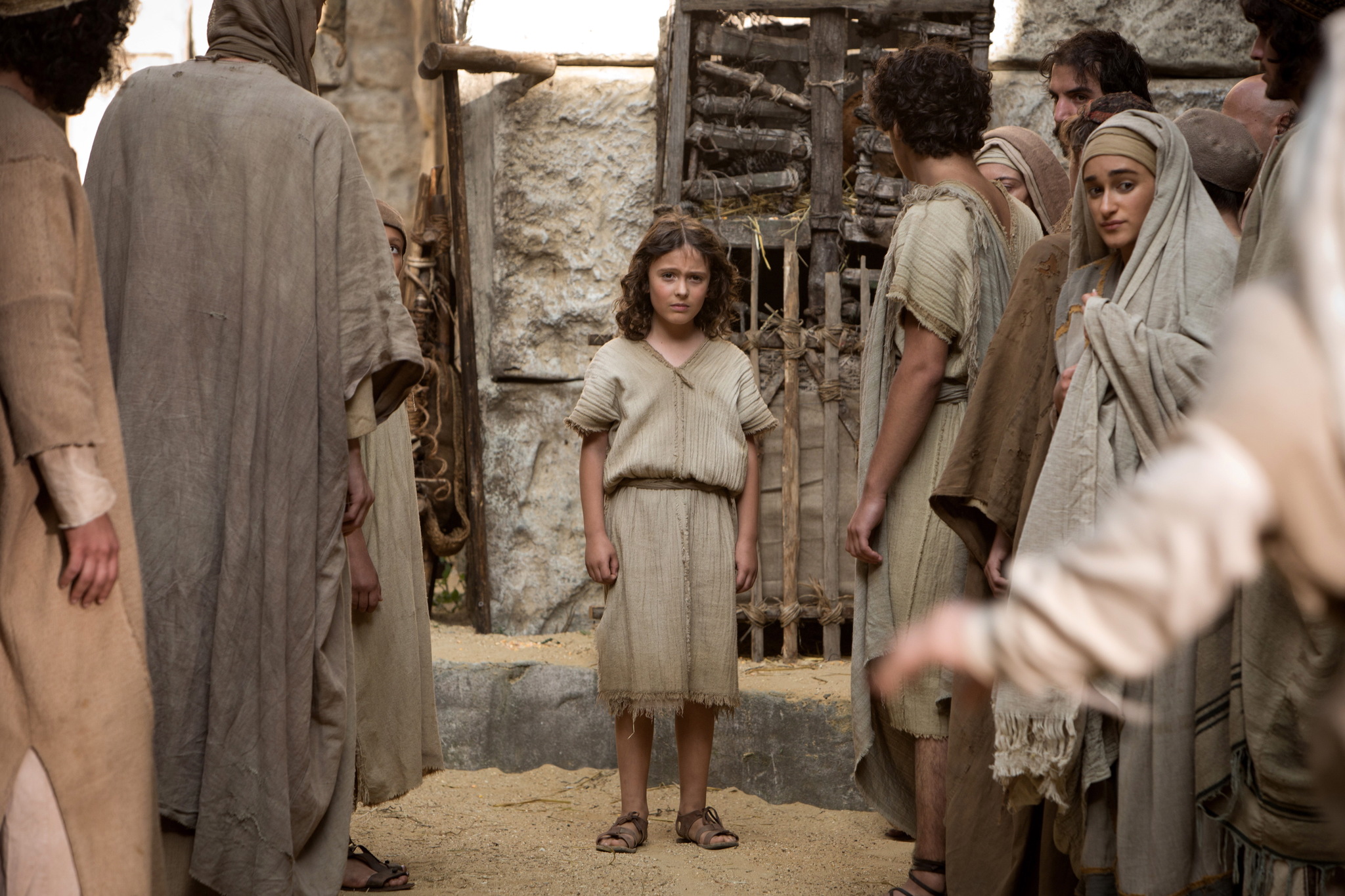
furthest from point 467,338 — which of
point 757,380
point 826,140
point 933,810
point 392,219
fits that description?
point 933,810

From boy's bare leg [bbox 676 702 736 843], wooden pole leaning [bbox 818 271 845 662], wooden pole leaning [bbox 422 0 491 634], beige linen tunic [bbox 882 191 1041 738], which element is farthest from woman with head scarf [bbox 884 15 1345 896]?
wooden pole leaning [bbox 422 0 491 634]

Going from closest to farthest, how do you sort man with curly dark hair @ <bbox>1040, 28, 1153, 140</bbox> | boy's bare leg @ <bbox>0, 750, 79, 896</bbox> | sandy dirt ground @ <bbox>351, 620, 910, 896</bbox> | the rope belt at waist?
boy's bare leg @ <bbox>0, 750, 79, 896</bbox>
sandy dirt ground @ <bbox>351, 620, 910, 896</bbox>
man with curly dark hair @ <bbox>1040, 28, 1153, 140</bbox>
the rope belt at waist

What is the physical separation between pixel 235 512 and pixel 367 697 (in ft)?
3.08

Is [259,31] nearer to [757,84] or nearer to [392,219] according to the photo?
[392,219]

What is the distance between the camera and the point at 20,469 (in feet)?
6.86

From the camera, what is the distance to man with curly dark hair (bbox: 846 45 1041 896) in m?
3.09

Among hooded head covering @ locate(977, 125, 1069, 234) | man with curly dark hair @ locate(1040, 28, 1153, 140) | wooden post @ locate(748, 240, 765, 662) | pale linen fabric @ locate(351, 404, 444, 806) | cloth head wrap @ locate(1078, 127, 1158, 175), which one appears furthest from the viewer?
wooden post @ locate(748, 240, 765, 662)

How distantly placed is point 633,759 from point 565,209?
8.36 ft

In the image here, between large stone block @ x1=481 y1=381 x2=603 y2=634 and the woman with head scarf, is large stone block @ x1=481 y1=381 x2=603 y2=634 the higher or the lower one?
the lower one

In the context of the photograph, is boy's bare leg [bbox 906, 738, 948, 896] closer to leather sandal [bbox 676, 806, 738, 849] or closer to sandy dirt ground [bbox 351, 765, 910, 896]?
sandy dirt ground [bbox 351, 765, 910, 896]

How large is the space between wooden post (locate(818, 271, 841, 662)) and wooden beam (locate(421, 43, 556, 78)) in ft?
→ 4.99

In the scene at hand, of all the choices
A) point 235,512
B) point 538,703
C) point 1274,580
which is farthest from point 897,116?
point 538,703

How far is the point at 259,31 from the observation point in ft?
9.16

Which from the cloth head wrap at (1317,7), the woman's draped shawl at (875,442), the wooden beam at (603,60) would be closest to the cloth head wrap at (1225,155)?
the cloth head wrap at (1317,7)
